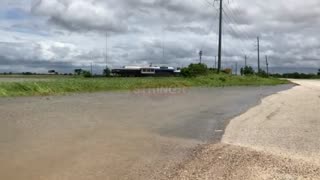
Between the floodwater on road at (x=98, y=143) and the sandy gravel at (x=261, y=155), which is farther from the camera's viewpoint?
the floodwater on road at (x=98, y=143)

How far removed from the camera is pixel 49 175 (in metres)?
9.48

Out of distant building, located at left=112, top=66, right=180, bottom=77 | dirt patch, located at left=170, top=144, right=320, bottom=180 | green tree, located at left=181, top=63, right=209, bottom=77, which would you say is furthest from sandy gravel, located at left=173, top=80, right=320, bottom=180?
distant building, located at left=112, top=66, right=180, bottom=77

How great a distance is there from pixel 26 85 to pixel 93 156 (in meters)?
35.1

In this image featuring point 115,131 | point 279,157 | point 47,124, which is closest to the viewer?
point 279,157

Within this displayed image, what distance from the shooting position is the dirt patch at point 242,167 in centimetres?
914

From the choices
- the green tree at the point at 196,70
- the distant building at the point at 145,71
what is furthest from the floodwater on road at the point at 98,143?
the distant building at the point at 145,71

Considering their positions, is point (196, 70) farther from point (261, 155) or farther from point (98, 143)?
point (261, 155)

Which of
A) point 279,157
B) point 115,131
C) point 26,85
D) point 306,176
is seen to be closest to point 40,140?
point 115,131

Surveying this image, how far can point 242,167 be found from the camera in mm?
9898

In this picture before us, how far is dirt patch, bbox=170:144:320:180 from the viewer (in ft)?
30.0

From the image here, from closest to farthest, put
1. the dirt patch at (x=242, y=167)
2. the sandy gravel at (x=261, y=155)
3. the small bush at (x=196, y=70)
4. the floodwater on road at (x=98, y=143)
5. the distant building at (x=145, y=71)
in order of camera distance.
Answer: the dirt patch at (x=242, y=167), the sandy gravel at (x=261, y=155), the floodwater on road at (x=98, y=143), the small bush at (x=196, y=70), the distant building at (x=145, y=71)

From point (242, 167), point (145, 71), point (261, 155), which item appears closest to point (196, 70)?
point (145, 71)

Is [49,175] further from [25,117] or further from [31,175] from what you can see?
[25,117]

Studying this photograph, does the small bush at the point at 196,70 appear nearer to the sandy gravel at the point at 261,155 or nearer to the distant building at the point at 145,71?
the distant building at the point at 145,71
